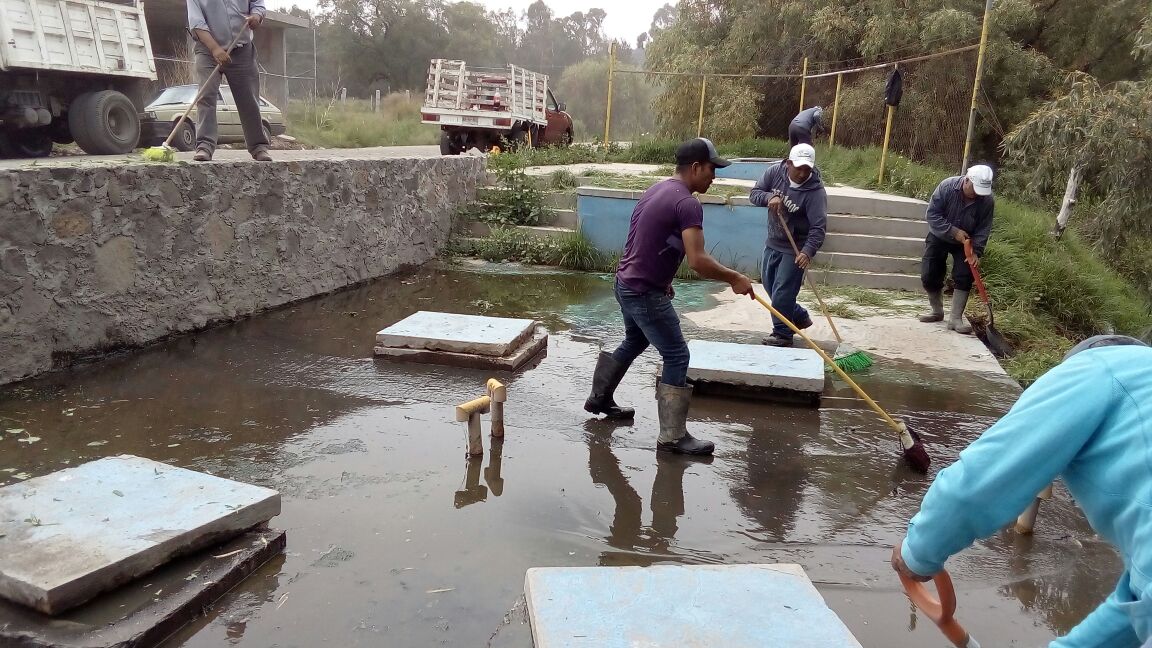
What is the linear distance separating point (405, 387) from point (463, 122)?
12.2 meters

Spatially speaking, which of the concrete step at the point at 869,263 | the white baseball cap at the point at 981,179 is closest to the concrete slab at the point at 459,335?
the white baseball cap at the point at 981,179

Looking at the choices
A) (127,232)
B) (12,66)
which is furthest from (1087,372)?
(12,66)

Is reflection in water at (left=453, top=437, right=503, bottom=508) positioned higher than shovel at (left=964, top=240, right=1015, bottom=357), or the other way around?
shovel at (left=964, top=240, right=1015, bottom=357)

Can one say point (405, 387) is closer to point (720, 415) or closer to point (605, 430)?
point (605, 430)

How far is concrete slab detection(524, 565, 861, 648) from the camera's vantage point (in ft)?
8.26

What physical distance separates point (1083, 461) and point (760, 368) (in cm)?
413

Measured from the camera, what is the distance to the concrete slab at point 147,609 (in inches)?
102

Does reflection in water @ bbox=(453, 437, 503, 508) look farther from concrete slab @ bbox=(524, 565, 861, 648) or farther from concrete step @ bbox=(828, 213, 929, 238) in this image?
concrete step @ bbox=(828, 213, 929, 238)

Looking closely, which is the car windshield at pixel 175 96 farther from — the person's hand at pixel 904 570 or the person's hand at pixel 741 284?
the person's hand at pixel 904 570

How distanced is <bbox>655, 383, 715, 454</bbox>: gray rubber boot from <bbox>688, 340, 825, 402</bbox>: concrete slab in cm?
104

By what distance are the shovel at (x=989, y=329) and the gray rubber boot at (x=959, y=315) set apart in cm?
15

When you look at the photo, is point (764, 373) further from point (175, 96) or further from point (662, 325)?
point (175, 96)

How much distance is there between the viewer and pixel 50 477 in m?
3.39

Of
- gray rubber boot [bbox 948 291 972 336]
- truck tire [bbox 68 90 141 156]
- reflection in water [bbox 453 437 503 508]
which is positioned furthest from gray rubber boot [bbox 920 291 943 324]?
truck tire [bbox 68 90 141 156]
